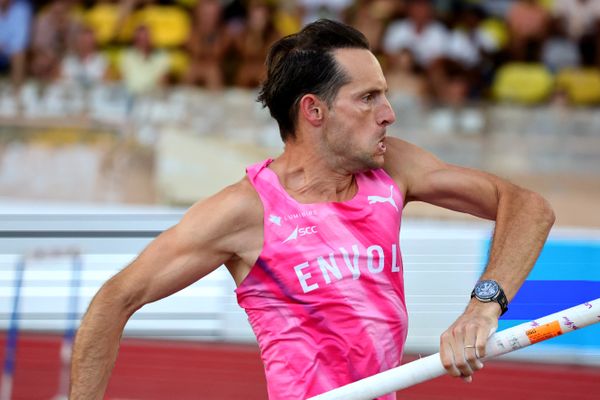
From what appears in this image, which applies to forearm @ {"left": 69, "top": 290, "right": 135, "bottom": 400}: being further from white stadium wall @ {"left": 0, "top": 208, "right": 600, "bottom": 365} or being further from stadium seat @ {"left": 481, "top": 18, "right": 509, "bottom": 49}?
stadium seat @ {"left": 481, "top": 18, "right": 509, "bottom": 49}

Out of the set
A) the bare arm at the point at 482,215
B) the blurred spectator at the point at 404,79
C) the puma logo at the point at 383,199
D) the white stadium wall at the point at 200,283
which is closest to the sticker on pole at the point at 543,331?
the bare arm at the point at 482,215

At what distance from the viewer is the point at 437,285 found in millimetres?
6031

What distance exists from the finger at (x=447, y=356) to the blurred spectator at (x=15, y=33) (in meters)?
8.93

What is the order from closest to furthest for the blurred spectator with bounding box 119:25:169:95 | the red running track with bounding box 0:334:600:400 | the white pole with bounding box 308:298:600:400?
1. the white pole with bounding box 308:298:600:400
2. the red running track with bounding box 0:334:600:400
3. the blurred spectator with bounding box 119:25:169:95

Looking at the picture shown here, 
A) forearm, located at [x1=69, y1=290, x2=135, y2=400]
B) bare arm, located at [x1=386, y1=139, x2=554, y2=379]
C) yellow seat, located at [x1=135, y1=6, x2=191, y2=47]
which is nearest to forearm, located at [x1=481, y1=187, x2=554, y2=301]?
bare arm, located at [x1=386, y1=139, x2=554, y2=379]

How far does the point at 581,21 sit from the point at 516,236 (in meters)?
7.54

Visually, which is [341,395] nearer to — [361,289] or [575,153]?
[361,289]

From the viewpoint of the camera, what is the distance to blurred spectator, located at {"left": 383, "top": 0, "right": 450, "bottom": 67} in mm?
10039

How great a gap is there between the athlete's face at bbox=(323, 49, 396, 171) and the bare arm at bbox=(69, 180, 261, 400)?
0.32m

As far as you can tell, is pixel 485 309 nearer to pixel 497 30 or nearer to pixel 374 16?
pixel 374 16

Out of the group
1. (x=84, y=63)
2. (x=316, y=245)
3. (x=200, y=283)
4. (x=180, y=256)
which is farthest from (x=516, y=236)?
(x=84, y=63)

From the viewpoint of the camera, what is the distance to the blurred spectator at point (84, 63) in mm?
10586

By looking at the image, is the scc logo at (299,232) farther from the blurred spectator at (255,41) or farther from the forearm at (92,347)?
the blurred spectator at (255,41)

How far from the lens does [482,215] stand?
3172 mm
